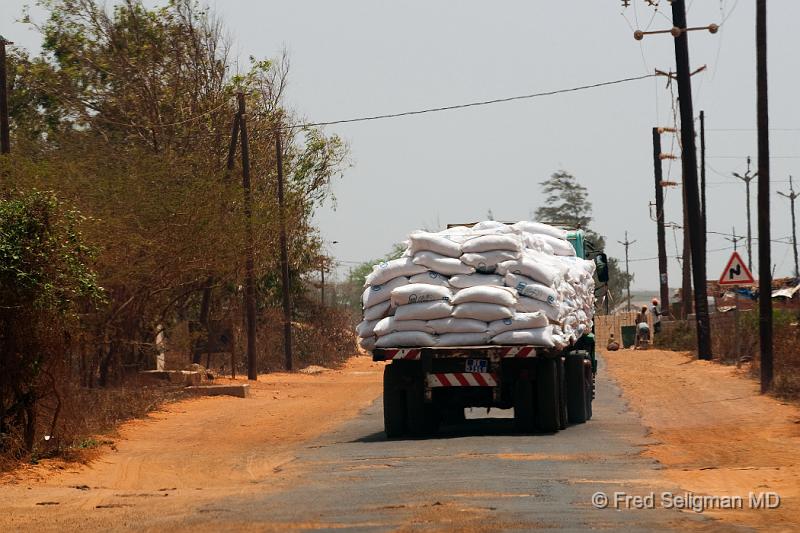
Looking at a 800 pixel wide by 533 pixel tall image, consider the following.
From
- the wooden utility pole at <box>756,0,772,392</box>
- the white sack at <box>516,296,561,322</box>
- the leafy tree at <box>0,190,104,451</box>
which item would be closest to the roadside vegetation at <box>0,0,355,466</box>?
the leafy tree at <box>0,190,104,451</box>

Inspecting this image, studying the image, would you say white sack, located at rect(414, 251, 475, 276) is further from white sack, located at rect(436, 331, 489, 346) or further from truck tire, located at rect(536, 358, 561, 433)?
truck tire, located at rect(536, 358, 561, 433)

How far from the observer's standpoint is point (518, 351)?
55.9ft

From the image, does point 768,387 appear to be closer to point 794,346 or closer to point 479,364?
point 794,346

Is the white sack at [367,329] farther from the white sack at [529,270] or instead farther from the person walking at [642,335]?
the person walking at [642,335]

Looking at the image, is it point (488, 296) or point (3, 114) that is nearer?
point (488, 296)

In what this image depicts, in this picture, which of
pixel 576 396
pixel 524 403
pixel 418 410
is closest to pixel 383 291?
pixel 418 410

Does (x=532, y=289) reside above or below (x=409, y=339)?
above

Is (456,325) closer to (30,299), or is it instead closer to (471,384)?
(471,384)

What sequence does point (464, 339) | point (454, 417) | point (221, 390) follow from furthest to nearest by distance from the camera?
1. point (221, 390)
2. point (454, 417)
3. point (464, 339)

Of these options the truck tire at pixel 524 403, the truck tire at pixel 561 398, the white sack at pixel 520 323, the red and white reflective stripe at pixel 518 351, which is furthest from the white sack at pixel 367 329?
the truck tire at pixel 561 398

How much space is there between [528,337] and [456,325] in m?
0.97

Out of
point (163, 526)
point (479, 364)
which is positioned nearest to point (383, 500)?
point (163, 526)

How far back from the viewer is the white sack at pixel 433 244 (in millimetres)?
17984

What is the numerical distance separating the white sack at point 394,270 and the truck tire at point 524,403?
206 cm
